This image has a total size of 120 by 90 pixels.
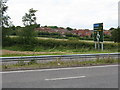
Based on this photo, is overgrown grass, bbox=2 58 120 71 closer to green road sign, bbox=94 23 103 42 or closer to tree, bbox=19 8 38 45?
green road sign, bbox=94 23 103 42

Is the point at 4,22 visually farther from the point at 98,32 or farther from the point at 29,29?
the point at 98,32

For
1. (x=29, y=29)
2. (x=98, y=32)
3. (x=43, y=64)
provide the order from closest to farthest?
(x=43, y=64), (x=98, y=32), (x=29, y=29)

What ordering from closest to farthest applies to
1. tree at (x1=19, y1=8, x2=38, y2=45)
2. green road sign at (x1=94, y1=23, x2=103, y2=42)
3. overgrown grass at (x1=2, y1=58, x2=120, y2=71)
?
1. overgrown grass at (x1=2, y1=58, x2=120, y2=71)
2. green road sign at (x1=94, y1=23, x2=103, y2=42)
3. tree at (x1=19, y1=8, x2=38, y2=45)

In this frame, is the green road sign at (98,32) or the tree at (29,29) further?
the tree at (29,29)

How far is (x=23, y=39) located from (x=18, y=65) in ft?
88.9

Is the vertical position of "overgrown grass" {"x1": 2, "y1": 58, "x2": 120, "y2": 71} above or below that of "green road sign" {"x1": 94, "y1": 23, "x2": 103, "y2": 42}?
below

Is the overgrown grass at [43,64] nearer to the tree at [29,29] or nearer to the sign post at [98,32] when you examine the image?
the sign post at [98,32]

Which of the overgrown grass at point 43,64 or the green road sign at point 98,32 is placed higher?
the green road sign at point 98,32

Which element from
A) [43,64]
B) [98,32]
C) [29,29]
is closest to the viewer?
[43,64]

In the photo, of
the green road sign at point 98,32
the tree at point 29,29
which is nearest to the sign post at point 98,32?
the green road sign at point 98,32

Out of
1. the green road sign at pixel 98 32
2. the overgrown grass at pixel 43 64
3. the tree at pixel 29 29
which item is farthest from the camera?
the tree at pixel 29 29

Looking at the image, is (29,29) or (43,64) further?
(29,29)

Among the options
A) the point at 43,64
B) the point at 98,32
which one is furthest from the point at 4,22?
the point at 43,64

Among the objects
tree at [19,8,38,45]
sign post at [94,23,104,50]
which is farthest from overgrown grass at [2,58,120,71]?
tree at [19,8,38,45]
